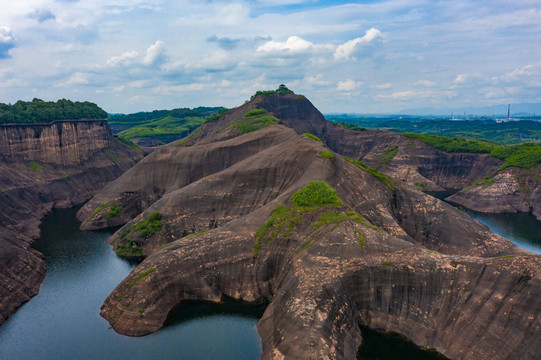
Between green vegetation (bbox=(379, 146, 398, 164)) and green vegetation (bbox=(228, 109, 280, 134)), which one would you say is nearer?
green vegetation (bbox=(228, 109, 280, 134))

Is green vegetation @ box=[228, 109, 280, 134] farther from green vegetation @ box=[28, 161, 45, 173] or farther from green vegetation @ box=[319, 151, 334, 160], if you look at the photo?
green vegetation @ box=[28, 161, 45, 173]

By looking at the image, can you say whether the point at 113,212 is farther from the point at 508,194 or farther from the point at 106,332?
the point at 508,194

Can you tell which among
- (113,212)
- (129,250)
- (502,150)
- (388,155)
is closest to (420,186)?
(388,155)

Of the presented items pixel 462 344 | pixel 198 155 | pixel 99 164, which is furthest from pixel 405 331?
pixel 99 164

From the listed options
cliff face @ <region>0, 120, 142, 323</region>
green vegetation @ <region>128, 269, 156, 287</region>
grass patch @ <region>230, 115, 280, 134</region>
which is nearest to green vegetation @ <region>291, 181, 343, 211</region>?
green vegetation @ <region>128, 269, 156, 287</region>

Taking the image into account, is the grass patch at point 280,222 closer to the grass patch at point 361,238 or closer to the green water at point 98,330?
the grass patch at point 361,238

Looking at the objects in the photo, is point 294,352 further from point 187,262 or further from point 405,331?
point 187,262

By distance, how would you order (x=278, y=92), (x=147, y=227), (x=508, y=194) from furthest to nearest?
(x=278, y=92), (x=508, y=194), (x=147, y=227)
